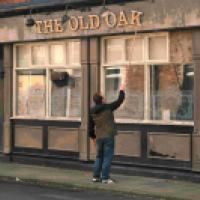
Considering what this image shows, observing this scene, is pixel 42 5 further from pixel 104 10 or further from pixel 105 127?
pixel 105 127

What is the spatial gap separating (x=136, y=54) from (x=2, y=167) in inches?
184

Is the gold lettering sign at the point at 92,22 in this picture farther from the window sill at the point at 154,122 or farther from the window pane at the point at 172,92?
the window sill at the point at 154,122

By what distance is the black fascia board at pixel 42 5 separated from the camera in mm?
15703

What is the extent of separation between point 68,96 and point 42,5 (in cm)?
244

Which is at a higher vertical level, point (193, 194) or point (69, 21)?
point (69, 21)

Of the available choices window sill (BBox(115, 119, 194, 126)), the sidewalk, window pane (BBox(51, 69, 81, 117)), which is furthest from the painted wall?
the sidewalk

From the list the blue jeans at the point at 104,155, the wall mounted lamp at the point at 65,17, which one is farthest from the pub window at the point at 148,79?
Answer: the blue jeans at the point at 104,155

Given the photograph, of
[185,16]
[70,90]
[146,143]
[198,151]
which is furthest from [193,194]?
[70,90]

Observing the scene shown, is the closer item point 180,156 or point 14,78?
point 180,156

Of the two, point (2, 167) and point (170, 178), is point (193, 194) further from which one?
point (2, 167)

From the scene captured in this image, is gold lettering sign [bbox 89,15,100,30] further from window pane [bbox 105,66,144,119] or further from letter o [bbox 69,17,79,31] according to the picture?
window pane [bbox 105,66,144,119]

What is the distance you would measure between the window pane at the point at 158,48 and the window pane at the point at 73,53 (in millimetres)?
2237

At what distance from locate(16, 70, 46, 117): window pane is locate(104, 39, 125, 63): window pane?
2.32 m

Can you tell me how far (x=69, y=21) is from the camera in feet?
53.2
